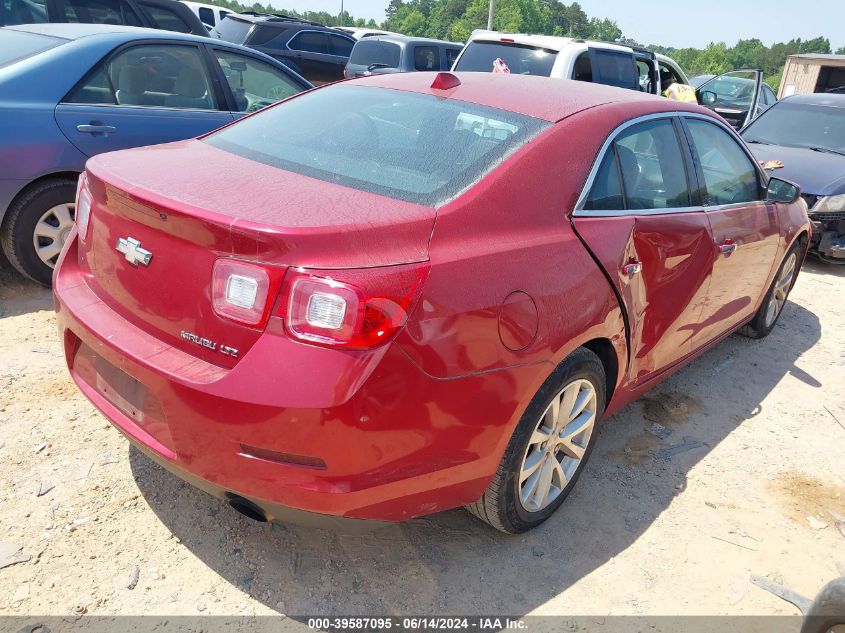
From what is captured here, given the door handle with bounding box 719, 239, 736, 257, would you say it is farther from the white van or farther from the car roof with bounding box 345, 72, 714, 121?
the white van

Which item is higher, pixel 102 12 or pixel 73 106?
pixel 102 12

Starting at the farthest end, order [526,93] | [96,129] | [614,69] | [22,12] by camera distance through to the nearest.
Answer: [614,69]
[22,12]
[96,129]
[526,93]

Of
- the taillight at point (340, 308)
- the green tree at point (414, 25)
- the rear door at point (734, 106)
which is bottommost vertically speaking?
the green tree at point (414, 25)

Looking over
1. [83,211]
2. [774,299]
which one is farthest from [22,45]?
[774,299]

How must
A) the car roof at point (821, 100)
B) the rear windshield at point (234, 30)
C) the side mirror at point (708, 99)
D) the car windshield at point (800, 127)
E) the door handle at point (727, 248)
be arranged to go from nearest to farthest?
the door handle at point (727, 248), the car windshield at point (800, 127), the car roof at point (821, 100), the side mirror at point (708, 99), the rear windshield at point (234, 30)

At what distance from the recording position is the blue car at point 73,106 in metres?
4.01

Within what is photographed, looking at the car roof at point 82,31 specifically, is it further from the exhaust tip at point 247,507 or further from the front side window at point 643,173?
the exhaust tip at point 247,507

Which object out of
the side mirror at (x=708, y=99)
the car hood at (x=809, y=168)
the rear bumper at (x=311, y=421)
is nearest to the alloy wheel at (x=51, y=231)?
the rear bumper at (x=311, y=421)

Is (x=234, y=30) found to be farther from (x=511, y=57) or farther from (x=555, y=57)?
(x=555, y=57)

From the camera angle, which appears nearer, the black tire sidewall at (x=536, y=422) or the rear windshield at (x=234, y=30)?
the black tire sidewall at (x=536, y=422)

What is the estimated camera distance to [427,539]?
2.61 metres

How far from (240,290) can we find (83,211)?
37.9 inches

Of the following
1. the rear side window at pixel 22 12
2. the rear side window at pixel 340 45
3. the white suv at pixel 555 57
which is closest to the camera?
the rear side window at pixel 22 12

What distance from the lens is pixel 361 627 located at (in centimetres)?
221
